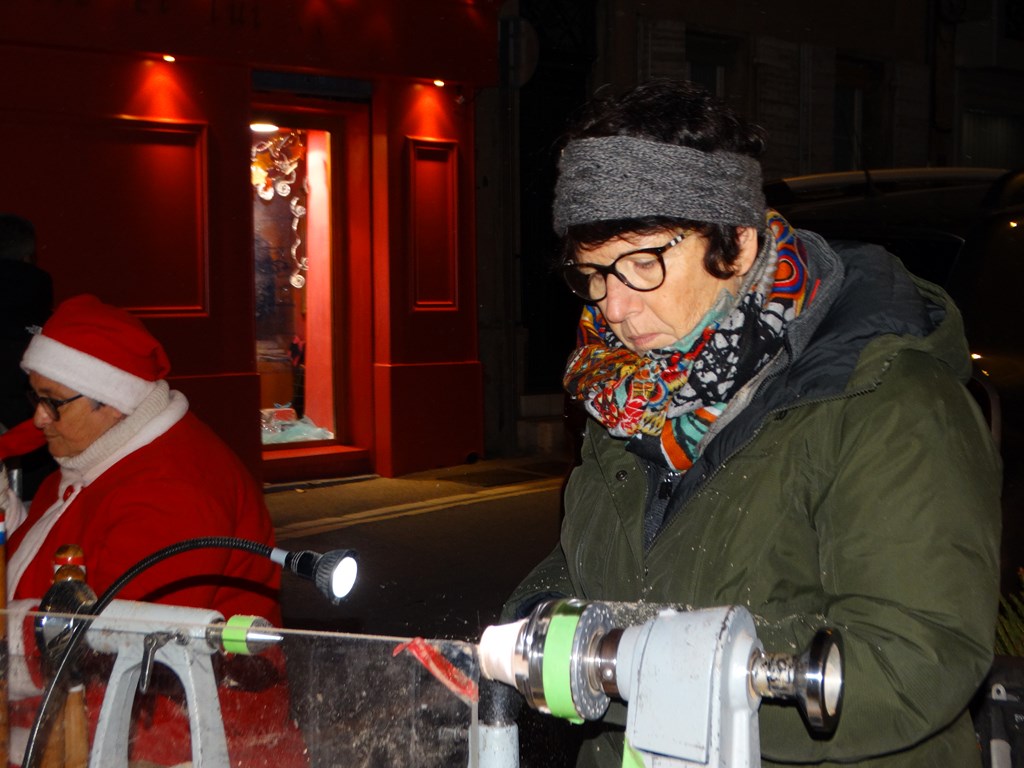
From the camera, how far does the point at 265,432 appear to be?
10391mm

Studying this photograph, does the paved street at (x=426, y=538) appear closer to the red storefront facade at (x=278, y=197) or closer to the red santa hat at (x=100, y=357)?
the red storefront facade at (x=278, y=197)

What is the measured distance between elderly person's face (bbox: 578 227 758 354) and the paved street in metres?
3.76

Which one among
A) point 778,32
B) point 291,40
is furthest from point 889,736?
point 778,32

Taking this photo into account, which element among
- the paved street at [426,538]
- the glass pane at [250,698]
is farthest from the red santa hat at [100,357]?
the paved street at [426,538]

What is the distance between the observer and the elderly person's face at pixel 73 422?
3.47 metres

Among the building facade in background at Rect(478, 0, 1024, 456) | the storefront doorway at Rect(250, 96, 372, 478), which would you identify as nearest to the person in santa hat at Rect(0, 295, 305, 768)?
the building facade in background at Rect(478, 0, 1024, 456)

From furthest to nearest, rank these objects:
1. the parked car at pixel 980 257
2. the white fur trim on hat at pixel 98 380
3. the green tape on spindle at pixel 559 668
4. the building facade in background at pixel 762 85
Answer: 1. the building facade in background at pixel 762 85
2. the parked car at pixel 980 257
3. the white fur trim on hat at pixel 98 380
4. the green tape on spindle at pixel 559 668

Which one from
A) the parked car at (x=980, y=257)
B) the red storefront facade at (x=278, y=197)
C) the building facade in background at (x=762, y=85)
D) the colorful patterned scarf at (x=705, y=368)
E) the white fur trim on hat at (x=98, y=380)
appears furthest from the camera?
the building facade in background at (x=762, y=85)

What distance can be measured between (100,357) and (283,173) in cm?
727

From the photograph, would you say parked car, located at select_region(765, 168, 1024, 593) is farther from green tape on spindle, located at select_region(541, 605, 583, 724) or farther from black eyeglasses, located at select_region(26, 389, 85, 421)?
green tape on spindle, located at select_region(541, 605, 583, 724)

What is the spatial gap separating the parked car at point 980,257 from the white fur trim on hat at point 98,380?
8.03ft

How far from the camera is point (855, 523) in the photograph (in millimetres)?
1692

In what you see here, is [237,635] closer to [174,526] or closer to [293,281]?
[174,526]

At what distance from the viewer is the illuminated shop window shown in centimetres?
1041
